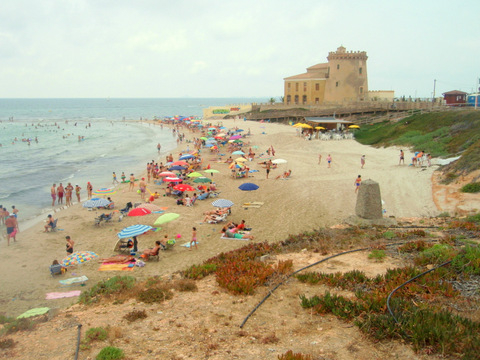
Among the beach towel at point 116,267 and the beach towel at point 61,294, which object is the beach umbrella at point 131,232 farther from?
the beach towel at point 61,294

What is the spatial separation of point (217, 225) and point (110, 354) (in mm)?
A: 10265

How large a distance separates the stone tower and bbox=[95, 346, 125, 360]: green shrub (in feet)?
169

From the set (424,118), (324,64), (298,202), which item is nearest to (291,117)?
(324,64)

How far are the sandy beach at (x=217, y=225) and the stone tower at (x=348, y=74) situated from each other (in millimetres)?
28709

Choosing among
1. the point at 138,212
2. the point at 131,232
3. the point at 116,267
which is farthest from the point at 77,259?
the point at 138,212

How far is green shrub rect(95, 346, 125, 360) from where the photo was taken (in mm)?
5867

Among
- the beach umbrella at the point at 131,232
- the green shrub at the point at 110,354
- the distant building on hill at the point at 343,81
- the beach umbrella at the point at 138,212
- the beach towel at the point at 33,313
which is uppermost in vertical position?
the distant building on hill at the point at 343,81

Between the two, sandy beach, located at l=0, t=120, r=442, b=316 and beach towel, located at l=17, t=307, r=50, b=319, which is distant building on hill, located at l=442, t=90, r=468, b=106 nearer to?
sandy beach, located at l=0, t=120, r=442, b=316

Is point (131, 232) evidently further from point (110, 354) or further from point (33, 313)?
point (110, 354)

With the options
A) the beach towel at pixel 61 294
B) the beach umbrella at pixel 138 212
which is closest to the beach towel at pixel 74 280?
the beach towel at pixel 61 294

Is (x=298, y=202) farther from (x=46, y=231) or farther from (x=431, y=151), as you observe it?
(x=431, y=151)

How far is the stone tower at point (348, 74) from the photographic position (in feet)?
174

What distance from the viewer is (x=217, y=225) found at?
16094 mm

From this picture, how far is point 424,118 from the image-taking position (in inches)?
1377
